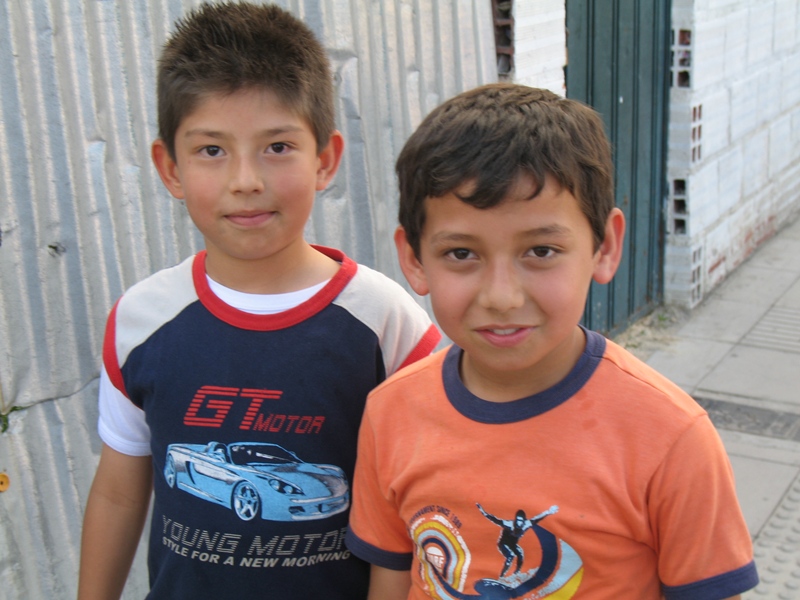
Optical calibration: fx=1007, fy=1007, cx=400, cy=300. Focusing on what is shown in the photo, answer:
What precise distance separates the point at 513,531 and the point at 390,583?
36 cm

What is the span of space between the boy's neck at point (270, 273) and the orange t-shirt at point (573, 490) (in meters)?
0.36

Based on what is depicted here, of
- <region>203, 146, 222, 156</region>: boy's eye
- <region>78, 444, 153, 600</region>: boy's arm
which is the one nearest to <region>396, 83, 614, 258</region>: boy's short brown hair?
<region>203, 146, 222, 156</region>: boy's eye

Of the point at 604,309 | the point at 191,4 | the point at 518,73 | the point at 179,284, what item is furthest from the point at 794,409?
the point at 179,284

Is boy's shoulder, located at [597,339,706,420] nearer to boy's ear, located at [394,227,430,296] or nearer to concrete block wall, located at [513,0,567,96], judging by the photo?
boy's ear, located at [394,227,430,296]

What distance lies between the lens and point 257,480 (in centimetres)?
186

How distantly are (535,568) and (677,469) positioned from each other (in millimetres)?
279

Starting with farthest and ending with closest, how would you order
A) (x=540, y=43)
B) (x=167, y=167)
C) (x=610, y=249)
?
1. (x=540, y=43)
2. (x=167, y=167)
3. (x=610, y=249)

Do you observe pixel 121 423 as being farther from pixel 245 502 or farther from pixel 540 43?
pixel 540 43

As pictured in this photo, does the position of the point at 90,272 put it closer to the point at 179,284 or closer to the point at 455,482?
the point at 179,284

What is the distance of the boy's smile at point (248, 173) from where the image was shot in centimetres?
186

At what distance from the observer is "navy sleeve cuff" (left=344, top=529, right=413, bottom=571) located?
1822 millimetres

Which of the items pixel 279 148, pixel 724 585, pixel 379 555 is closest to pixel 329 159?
pixel 279 148

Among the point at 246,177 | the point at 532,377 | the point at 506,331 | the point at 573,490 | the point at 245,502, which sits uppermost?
the point at 246,177

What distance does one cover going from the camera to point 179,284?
1.99 m
